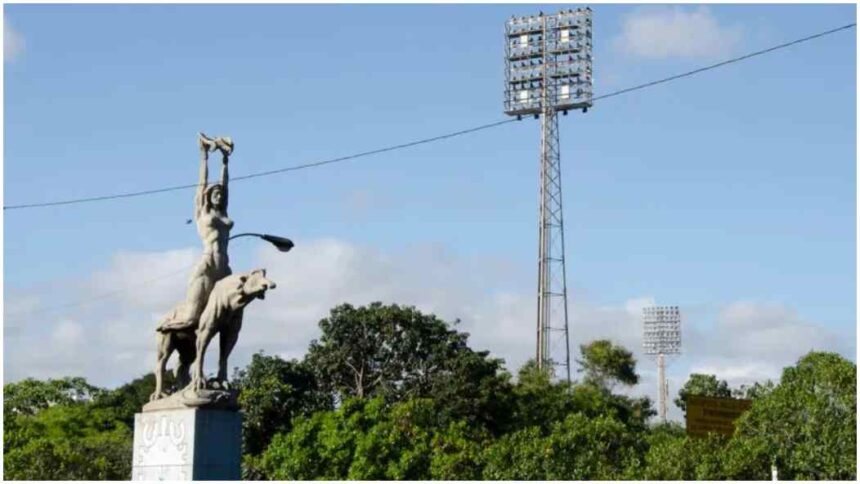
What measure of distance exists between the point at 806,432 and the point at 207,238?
21.1 meters

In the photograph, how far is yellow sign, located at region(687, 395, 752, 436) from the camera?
49000 millimetres

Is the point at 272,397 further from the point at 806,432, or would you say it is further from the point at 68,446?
the point at 806,432

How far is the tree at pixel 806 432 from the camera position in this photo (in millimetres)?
33906

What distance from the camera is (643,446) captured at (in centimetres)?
3947

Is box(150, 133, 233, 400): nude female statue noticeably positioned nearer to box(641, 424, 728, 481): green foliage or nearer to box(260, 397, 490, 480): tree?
box(641, 424, 728, 481): green foliage

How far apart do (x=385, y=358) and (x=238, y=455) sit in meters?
32.1

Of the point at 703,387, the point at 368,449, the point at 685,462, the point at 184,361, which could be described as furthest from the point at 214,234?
the point at 703,387

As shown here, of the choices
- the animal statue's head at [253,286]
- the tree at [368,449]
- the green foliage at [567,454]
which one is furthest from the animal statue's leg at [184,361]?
the tree at [368,449]

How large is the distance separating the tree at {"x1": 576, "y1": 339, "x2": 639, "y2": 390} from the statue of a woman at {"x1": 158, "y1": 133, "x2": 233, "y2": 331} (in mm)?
44871

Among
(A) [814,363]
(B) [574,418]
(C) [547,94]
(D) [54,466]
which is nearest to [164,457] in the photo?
(D) [54,466]

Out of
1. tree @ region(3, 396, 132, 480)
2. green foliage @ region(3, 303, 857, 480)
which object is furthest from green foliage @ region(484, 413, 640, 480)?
tree @ region(3, 396, 132, 480)

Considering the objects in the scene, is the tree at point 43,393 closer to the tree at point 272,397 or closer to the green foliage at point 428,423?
the green foliage at point 428,423

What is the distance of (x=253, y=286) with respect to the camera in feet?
55.0

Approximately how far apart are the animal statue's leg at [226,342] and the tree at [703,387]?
51.3 metres
